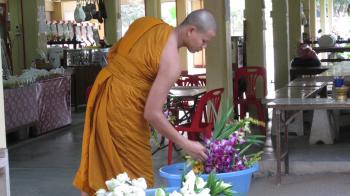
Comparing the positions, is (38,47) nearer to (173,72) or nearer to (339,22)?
(173,72)

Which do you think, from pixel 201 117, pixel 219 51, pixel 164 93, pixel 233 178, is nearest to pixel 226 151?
pixel 233 178

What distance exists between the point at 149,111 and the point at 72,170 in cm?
392

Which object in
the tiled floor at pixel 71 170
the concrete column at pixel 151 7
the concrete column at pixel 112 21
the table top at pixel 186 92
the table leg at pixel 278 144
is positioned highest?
the concrete column at pixel 151 7

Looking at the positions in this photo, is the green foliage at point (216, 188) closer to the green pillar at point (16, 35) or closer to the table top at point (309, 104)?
the table top at point (309, 104)

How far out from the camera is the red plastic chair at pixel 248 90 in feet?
29.0

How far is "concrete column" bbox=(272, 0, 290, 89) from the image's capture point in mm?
12070

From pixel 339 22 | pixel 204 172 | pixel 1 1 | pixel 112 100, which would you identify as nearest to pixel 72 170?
pixel 112 100

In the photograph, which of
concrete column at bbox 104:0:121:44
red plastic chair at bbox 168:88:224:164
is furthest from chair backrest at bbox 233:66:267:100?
concrete column at bbox 104:0:121:44

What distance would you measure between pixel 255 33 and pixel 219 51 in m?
2.95

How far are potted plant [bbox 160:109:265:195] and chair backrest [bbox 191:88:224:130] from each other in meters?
2.98

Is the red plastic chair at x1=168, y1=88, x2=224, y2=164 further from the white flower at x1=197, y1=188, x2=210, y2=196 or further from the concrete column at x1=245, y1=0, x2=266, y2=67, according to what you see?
the white flower at x1=197, y1=188, x2=210, y2=196

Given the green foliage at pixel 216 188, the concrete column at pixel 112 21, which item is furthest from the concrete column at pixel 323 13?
the green foliage at pixel 216 188

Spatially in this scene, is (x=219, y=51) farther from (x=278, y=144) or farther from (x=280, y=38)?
(x=280, y=38)

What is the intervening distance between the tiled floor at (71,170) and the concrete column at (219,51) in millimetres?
963
